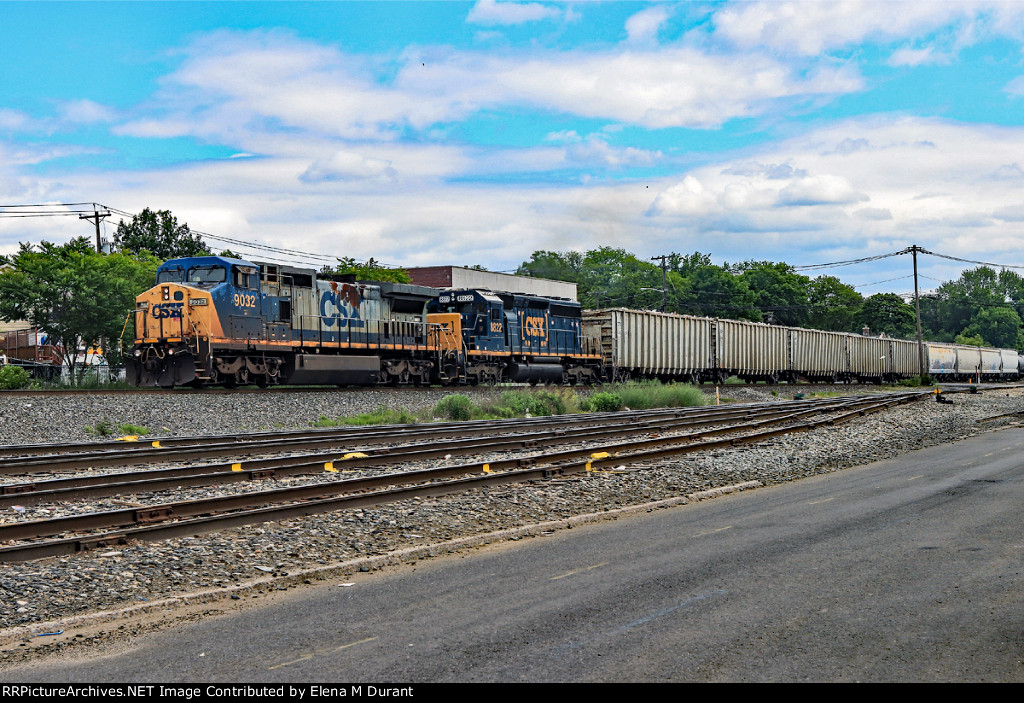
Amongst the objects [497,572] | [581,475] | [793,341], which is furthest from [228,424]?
[793,341]

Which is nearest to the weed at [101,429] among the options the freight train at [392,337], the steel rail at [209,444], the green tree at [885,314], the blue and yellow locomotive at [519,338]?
the steel rail at [209,444]

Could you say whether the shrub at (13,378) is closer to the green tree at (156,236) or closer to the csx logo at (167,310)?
the csx logo at (167,310)

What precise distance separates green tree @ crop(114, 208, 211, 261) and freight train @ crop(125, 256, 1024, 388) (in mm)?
33224

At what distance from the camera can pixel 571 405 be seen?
91.2ft

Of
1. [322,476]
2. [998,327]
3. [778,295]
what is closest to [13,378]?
[322,476]

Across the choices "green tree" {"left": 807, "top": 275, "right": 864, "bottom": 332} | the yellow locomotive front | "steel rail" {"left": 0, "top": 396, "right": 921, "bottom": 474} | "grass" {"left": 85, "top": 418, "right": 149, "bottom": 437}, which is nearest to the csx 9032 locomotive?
the yellow locomotive front

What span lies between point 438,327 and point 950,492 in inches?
842

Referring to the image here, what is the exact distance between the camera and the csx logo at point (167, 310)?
23719 mm

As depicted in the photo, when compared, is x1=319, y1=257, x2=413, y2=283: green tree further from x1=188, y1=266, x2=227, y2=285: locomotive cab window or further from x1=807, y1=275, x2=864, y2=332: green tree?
x1=807, y1=275, x2=864, y2=332: green tree

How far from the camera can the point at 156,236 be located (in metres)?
59.7

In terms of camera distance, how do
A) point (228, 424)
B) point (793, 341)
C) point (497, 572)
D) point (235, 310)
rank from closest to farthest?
point (497, 572)
point (228, 424)
point (235, 310)
point (793, 341)

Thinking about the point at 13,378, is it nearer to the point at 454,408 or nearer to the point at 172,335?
the point at 172,335

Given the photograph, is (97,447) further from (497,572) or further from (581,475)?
(497,572)

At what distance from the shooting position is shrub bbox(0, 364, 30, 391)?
26.5 m
